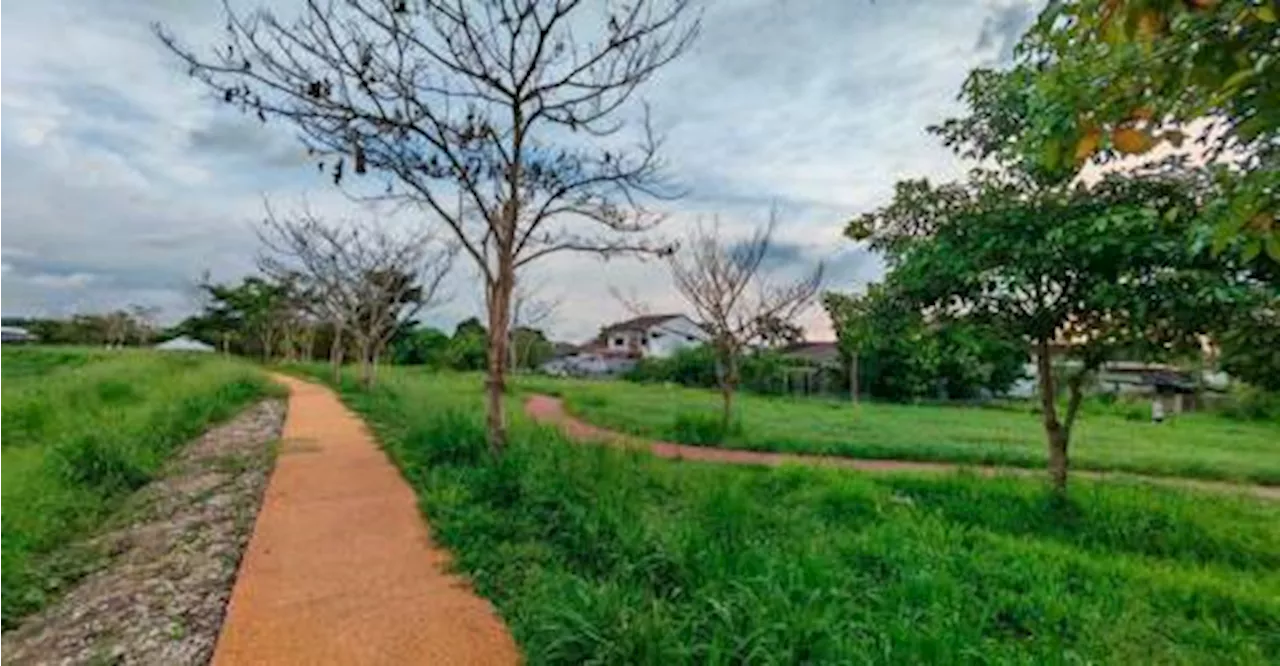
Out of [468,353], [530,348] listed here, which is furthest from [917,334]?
[530,348]

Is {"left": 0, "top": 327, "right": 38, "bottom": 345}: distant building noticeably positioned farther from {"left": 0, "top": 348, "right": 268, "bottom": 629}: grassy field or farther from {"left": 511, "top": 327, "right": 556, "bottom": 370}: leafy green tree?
{"left": 0, "top": 348, "right": 268, "bottom": 629}: grassy field

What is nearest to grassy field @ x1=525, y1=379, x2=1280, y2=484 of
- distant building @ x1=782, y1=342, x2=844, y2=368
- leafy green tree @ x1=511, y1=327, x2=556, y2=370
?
distant building @ x1=782, y1=342, x2=844, y2=368

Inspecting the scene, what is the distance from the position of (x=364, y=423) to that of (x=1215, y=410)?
115ft

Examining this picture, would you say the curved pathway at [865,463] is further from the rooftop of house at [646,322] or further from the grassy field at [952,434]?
the rooftop of house at [646,322]

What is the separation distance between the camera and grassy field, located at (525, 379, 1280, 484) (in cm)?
1725

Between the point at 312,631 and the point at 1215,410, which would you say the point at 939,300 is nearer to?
the point at 312,631

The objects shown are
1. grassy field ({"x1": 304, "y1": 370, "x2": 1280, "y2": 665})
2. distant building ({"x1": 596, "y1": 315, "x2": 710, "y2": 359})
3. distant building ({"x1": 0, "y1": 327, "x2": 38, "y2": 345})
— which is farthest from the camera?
distant building ({"x1": 596, "y1": 315, "x2": 710, "y2": 359})

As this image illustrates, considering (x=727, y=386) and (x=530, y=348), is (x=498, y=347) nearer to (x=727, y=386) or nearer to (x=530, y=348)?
(x=727, y=386)

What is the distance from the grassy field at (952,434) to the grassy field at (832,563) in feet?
17.5

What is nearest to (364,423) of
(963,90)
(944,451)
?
(944,451)

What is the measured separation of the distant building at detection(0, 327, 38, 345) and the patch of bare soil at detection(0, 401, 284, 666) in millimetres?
63221

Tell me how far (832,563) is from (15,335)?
73.6 metres

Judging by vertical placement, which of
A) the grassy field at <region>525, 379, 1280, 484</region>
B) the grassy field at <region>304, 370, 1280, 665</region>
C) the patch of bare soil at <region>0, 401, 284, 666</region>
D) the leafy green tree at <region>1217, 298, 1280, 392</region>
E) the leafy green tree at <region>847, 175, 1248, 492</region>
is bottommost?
the patch of bare soil at <region>0, 401, 284, 666</region>

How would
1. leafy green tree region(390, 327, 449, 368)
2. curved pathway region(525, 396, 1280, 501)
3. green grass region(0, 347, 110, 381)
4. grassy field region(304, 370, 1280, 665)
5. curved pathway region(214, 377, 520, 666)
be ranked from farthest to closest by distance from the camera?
1. leafy green tree region(390, 327, 449, 368)
2. green grass region(0, 347, 110, 381)
3. curved pathway region(525, 396, 1280, 501)
4. curved pathway region(214, 377, 520, 666)
5. grassy field region(304, 370, 1280, 665)
